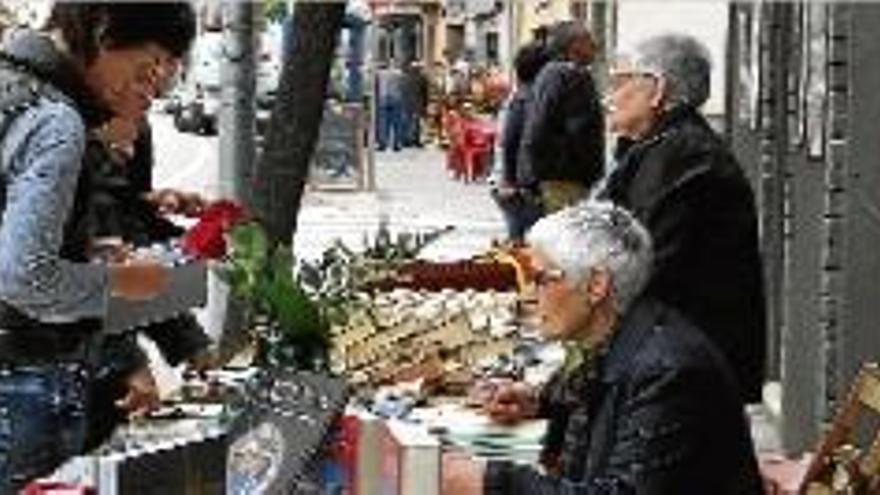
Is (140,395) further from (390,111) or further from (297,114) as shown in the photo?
(390,111)

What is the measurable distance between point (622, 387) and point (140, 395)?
1476 mm

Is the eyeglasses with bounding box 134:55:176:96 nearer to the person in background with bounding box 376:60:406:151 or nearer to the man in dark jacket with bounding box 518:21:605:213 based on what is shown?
the man in dark jacket with bounding box 518:21:605:213

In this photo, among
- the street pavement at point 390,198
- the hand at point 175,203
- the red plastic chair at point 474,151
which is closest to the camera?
the hand at point 175,203

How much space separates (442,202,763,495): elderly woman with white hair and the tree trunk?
3942 millimetres

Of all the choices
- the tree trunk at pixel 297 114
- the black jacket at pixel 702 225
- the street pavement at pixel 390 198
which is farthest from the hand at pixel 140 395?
the street pavement at pixel 390 198

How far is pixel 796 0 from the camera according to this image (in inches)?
340

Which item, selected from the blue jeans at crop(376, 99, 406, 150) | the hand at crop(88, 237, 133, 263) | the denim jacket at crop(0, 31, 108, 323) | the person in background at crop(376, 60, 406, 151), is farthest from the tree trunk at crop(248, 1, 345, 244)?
the blue jeans at crop(376, 99, 406, 150)

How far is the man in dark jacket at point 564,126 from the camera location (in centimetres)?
1121

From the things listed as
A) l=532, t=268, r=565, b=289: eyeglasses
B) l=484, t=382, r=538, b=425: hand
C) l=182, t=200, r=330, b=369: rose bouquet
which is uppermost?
l=532, t=268, r=565, b=289: eyeglasses

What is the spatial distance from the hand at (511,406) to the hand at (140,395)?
80 cm

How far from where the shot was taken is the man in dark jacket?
11.2m

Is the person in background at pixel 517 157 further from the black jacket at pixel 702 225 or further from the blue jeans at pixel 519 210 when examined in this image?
the black jacket at pixel 702 225

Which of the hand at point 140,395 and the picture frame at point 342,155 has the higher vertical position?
the hand at point 140,395

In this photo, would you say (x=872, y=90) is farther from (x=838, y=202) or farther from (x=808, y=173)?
(x=808, y=173)
